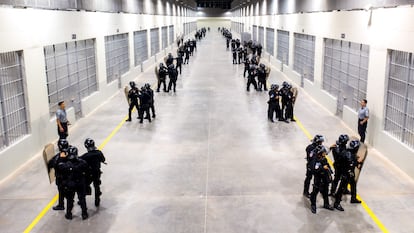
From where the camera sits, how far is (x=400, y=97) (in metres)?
11.0

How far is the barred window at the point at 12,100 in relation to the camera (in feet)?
33.8

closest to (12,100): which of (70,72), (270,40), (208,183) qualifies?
(70,72)

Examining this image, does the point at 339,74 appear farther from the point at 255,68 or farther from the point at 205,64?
the point at 205,64

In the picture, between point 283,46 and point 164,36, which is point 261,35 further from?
point 283,46

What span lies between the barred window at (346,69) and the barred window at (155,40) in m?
19.5

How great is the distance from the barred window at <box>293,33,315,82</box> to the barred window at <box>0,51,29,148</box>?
14.0 m

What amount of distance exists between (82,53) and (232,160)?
345 inches

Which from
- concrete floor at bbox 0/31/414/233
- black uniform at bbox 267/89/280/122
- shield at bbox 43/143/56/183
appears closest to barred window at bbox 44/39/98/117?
concrete floor at bbox 0/31/414/233

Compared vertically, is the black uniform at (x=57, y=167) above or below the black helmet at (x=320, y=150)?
below

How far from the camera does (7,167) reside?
1015cm

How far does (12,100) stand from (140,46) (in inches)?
749

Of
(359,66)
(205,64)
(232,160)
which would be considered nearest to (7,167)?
(232,160)

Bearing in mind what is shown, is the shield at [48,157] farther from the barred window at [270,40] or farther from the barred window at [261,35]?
the barred window at [261,35]

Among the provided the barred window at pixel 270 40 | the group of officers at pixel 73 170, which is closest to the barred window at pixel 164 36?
the barred window at pixel 270 40
